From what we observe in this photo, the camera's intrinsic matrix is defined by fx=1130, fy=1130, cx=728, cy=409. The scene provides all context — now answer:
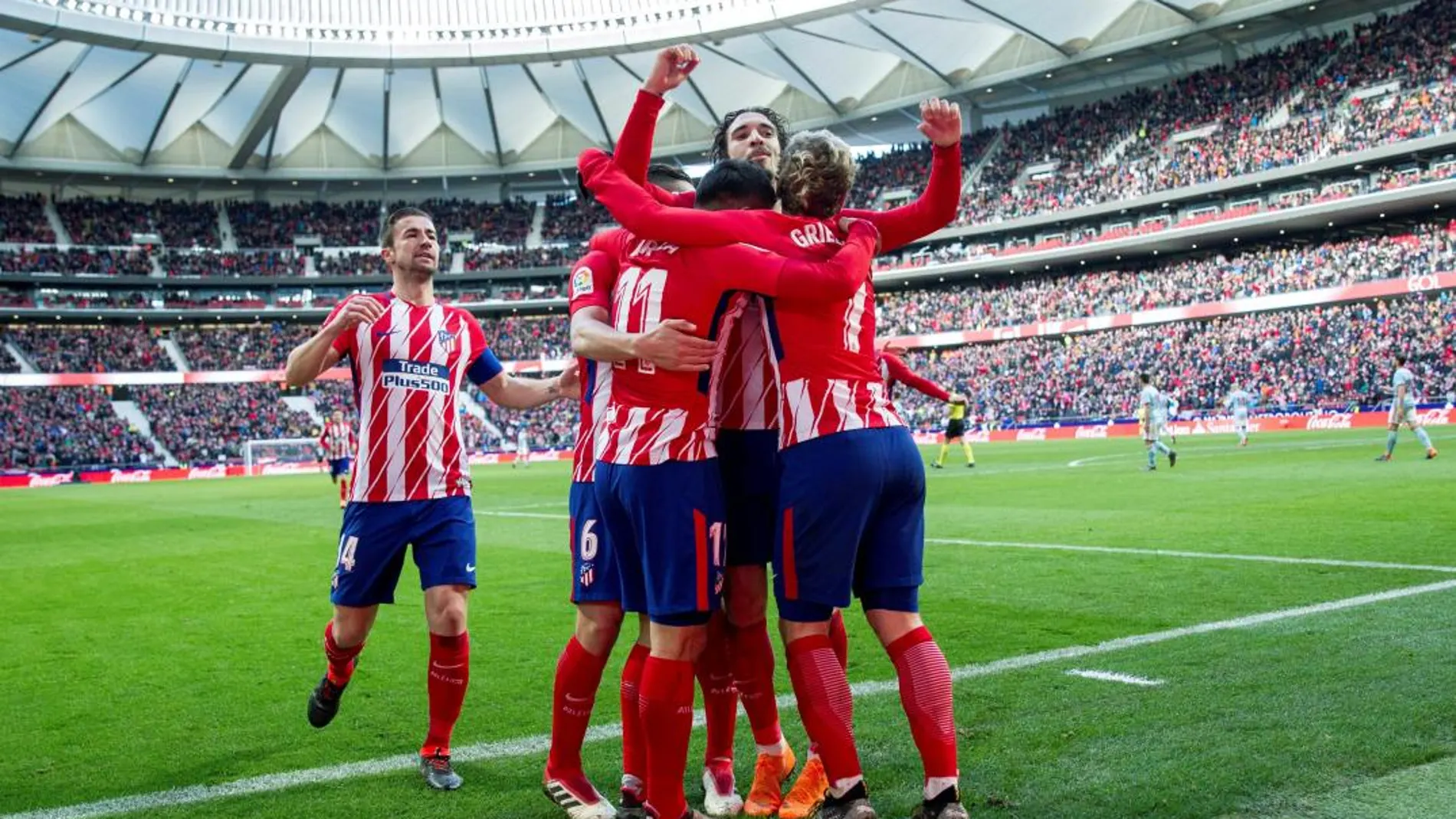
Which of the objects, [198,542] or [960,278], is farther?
[960,278]

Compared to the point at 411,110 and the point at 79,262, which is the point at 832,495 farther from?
the point at 79,262

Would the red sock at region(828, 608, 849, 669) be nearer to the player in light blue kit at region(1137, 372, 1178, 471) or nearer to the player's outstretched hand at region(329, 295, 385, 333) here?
the player's outstretched hand at region(329, 295, 385, 333)

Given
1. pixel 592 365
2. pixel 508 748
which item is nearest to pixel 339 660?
pixel 508 748

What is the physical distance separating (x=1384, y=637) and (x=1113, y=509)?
8.06 metres

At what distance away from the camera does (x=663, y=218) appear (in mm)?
3584

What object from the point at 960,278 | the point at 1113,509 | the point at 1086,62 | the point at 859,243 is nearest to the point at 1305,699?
the point at 859,243

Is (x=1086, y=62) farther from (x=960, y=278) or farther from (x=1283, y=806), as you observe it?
(x=1283, y=806)

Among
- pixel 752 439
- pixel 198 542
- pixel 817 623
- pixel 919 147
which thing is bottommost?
pixel 198 542

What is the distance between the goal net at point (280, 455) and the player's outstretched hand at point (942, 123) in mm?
44717

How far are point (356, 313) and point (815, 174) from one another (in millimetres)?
2089

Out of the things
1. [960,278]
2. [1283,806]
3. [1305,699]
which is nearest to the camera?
[1283,806]

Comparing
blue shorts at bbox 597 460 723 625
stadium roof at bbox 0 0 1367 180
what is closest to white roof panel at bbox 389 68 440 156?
stadium roof at bbox 0 0 1367 180

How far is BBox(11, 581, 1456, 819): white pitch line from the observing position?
409 centimetres

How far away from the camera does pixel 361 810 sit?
3.94 meters
